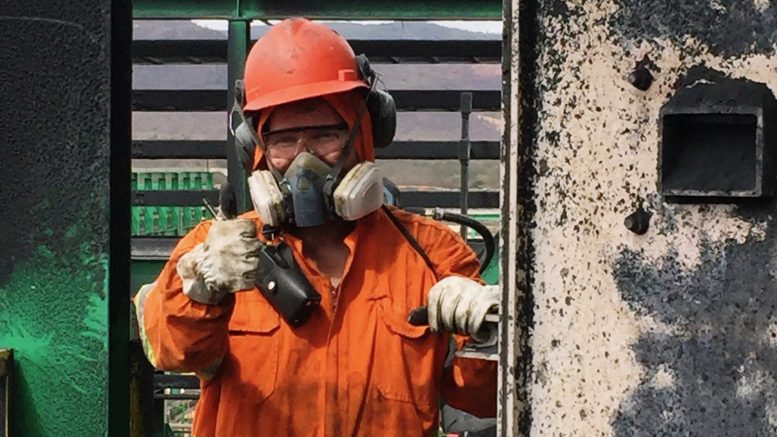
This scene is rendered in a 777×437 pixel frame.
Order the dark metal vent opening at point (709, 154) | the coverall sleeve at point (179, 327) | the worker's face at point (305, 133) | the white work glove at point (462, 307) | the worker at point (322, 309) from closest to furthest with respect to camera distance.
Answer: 1. the dark metal vent opening at point (709, 154)
2. the white work glove at point (462, 307)
3. the coverall sleeve at point (179, 327)
4. the worker at point (322, 309)
5. the worker's face at point (305, 133)

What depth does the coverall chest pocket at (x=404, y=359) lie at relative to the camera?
2424 millimetres

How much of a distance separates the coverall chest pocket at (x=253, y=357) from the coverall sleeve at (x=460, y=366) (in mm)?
380

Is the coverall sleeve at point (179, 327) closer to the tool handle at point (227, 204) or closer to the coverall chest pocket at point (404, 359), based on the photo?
the tool handle at point (227, 204)

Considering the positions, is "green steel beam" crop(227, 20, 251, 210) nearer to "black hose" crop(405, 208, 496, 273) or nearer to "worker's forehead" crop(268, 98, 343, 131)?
"black hose" crop(405, 208, 496, 273)

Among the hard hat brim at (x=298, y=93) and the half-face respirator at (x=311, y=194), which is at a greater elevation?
the hard hat brim at (x=298, y=93)

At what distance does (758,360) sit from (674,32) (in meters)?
0.33

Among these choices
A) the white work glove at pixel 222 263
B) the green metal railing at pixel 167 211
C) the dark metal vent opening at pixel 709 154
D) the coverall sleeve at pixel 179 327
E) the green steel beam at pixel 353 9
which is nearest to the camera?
the dark metal vent opening at pixel 709 154

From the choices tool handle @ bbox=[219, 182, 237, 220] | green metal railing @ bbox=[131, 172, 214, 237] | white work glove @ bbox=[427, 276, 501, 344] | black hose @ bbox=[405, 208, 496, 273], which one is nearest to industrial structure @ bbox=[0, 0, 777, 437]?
white work glove @ bbox=[427, 276, 501, 344]

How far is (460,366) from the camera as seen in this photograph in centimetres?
247

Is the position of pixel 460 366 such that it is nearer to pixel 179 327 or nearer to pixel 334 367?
pixel 334 367

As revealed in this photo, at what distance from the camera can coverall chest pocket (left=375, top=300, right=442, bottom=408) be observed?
242cm

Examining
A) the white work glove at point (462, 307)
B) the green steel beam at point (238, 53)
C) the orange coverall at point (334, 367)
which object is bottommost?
the orange coverall at point (334, 367)

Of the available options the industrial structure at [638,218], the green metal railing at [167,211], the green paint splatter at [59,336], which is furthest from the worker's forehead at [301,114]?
the green metal railing at [167,211]

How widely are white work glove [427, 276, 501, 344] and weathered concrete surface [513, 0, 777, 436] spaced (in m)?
0.66
